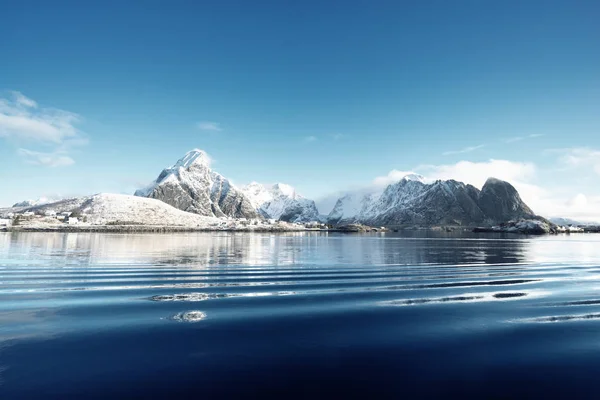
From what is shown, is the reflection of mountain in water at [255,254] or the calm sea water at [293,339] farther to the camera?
the reflection of mountain in water at [255,254]

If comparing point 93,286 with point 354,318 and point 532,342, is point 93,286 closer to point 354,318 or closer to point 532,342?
point 354,318

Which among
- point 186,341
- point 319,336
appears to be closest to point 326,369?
point 319,336

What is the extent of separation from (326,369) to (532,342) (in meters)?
11.8

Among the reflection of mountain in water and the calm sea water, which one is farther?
the reflection of mountain in water

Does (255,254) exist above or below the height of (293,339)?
above

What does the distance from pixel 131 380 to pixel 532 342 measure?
19.5 metres

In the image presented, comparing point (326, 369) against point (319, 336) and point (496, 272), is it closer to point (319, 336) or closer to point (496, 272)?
point (319, 336)

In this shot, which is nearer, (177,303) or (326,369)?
(326,369)

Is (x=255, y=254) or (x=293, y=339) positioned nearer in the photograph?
(x=293, y=339)

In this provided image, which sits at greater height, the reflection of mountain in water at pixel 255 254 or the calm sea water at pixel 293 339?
the reflection of mountain in water at pixel 255 254

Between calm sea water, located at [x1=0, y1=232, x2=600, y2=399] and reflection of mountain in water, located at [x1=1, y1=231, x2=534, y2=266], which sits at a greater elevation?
reflection of mountain in water, located at [x1=1, y1=231, x2=534, y2=266]

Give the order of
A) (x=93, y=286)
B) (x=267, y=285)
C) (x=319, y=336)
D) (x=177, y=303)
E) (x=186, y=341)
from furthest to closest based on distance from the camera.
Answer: (x=267, y=285)
(x=93, y=286)
(x=177, y=303)
(x=319, y=336)
(x=186, y=341)

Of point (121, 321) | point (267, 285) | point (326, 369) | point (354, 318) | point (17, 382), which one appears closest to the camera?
point (17, 382)

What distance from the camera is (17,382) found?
13.2 metres
